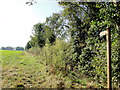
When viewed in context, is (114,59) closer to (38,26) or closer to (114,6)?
(114,6)

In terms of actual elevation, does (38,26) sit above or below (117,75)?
above

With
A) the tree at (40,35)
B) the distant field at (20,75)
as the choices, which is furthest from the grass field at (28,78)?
the tree at (40,35)

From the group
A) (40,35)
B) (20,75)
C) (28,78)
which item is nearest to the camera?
(28,78)

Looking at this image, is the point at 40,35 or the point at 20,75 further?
the point at 40,35

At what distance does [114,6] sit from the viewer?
329cm

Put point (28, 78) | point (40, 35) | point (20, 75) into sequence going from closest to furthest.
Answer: point (28, 78) → point (20, 75) → point (40, 35)

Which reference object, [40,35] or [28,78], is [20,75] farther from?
[40,35]

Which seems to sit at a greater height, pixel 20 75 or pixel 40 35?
pixel 40 35

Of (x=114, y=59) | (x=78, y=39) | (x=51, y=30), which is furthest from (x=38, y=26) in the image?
(x=114, y=59)

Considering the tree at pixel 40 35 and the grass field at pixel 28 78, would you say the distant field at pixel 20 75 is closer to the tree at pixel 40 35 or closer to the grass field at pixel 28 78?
the grass field at pixel 28 78

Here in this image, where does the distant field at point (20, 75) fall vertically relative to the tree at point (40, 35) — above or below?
below

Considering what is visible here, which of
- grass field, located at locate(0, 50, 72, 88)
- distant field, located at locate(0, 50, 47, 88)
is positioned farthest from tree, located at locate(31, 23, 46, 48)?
grass field, located at locate(0, 50, 72, 88)

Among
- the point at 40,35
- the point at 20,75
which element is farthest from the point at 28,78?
the point at 40,35

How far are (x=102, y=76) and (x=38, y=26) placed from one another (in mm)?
21111
